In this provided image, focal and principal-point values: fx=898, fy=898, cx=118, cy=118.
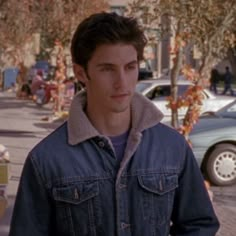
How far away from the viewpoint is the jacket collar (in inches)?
116

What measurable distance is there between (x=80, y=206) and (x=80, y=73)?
1.54 feet

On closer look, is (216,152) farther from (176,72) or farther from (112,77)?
(112,77)

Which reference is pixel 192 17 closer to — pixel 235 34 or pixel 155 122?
pixel 235 34

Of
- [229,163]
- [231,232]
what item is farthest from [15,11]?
[231,232]

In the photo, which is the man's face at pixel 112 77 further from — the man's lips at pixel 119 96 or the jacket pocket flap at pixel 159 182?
the jacket pocket flap at pixel 159 182

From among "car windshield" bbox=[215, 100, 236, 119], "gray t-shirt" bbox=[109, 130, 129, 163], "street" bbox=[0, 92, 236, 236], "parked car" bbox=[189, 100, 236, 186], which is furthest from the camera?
"car windshield" bbox=[215, 100, 236, 119]

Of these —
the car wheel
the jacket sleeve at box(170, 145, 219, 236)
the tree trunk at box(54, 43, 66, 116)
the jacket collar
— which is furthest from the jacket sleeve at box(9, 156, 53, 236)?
the tree trunk at box(54, 43, 66, 116)

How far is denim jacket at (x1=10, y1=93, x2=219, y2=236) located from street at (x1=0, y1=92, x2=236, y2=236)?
5.77 metres

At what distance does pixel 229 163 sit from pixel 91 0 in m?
14.7

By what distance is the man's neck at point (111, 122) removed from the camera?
2.97 m

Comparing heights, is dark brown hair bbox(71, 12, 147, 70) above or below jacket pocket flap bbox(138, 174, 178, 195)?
above

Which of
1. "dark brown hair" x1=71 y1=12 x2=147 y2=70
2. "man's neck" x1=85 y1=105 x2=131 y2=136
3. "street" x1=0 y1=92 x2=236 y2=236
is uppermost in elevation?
"dark brown hair" x1=71 y1=12 x2=147 y2=70

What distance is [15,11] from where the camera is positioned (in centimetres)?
3250

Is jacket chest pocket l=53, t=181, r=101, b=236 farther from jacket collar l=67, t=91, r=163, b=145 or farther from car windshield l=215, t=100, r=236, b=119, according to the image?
car windshield l=215, t=100, r=236, b=119
